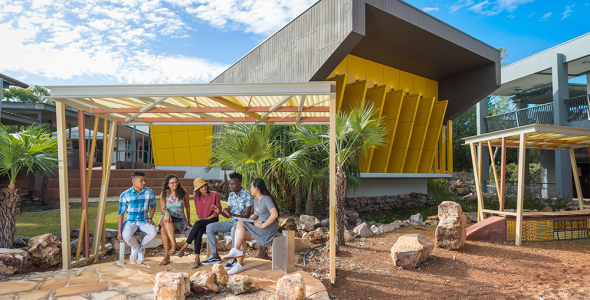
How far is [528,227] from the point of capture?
6727 mm

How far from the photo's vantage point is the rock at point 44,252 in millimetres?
4750

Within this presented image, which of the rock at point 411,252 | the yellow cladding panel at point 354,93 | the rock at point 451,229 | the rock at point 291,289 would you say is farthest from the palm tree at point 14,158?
the yellow cladding panel at point 354,93

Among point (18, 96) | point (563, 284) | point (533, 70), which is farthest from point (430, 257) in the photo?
point (18, 96)

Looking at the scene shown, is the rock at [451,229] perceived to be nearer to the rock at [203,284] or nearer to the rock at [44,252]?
the rock at [203,284]

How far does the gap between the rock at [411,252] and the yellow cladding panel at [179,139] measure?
1181cm

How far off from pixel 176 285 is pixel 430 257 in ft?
12.3

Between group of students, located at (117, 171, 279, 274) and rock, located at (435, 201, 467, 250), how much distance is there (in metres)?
2.90

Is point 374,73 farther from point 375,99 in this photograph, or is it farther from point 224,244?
point 224,244

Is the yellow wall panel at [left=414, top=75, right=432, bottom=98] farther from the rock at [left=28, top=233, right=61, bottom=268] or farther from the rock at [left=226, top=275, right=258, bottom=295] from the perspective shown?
the rock at [left=28, top=233, right=61, bottom=268]

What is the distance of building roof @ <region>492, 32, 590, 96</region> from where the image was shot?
48.8ft

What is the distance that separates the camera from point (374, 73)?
14.7 m

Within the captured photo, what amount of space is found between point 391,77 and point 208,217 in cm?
1244

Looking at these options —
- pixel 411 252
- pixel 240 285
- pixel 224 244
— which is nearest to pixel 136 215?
pixel 224 244

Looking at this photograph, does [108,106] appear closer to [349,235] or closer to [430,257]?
[349,235]
